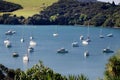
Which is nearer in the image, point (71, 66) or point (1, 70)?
point (1, 70)

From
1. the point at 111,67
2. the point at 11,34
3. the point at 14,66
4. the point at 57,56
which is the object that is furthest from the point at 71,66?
the point at 11,34

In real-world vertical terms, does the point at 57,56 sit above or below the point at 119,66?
below

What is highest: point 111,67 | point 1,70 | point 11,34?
point 111,67

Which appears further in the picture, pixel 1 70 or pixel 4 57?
pixel 4 57

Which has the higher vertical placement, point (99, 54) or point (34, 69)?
point (34, 69)

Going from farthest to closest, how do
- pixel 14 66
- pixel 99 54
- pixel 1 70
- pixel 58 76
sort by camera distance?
pixel 99 54 → pixel 14 66 → pixel 1 70 → pixel 58 76

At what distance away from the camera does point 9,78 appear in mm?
33938

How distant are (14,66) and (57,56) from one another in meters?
20.2

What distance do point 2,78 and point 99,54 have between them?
6694 cm

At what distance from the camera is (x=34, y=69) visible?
23516mm

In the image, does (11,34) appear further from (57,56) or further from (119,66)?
(119,66)

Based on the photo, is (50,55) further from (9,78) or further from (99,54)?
(9,78)

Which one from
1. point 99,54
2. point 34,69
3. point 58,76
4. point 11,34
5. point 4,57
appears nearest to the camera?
point 58,76

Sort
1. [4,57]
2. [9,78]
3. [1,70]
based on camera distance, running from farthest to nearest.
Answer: [4,57], [1,70], [9,78]
